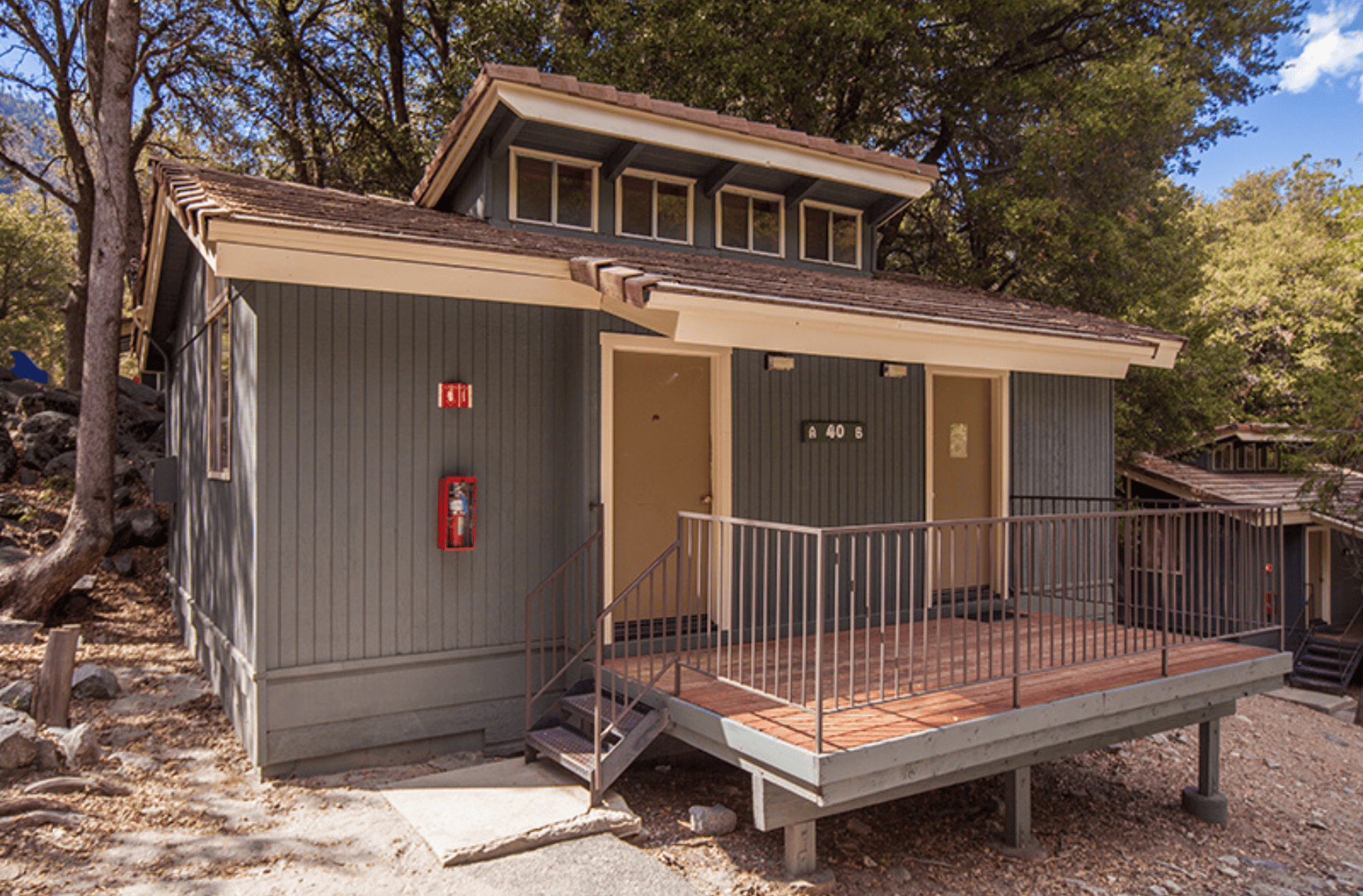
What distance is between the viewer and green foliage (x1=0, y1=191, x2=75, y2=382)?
832 inches

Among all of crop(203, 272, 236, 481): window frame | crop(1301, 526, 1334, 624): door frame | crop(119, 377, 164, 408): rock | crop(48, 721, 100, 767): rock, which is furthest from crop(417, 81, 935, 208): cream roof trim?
crop(1301, 526, 1334, 624): door frame

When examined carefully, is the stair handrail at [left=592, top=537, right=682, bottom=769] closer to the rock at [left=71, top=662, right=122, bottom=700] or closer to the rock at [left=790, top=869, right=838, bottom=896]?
the rock at [left=790, top=869, right=838, bottom=896]

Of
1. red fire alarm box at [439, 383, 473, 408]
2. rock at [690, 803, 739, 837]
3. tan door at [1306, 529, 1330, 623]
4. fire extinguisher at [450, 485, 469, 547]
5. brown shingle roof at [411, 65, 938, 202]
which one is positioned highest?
brown shingle roof at [411, 65, 938, 202]

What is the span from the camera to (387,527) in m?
5.27

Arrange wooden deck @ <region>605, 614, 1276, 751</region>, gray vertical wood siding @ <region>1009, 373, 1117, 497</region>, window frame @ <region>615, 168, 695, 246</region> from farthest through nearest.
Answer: gray vertical wood siding @ <region>1009, 373, 1117, 497</region> → window frame @ <region>615, 168, 695, 246</region> → wooden deck @ <region>605, 614, 1276, 751</region>

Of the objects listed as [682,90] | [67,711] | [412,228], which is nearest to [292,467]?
[412,228]

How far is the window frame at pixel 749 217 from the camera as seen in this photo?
7.64 metres

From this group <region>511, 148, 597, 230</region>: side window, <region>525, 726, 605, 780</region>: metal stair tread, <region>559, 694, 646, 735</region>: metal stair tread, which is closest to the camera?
<region>525, 726, 605, 780</region>: metal stair tread

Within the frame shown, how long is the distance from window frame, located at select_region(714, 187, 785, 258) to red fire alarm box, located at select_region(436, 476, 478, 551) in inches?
137

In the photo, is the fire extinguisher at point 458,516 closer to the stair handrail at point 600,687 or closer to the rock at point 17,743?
the stair handrail at point 600,687

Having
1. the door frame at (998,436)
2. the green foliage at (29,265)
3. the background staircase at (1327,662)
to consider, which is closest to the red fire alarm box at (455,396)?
the door frame at (998,436)

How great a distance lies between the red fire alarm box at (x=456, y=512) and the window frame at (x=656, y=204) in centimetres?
284

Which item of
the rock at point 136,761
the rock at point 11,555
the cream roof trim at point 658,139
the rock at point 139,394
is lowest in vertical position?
the rock at point 136,761

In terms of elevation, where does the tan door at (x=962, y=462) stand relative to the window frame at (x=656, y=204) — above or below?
below
